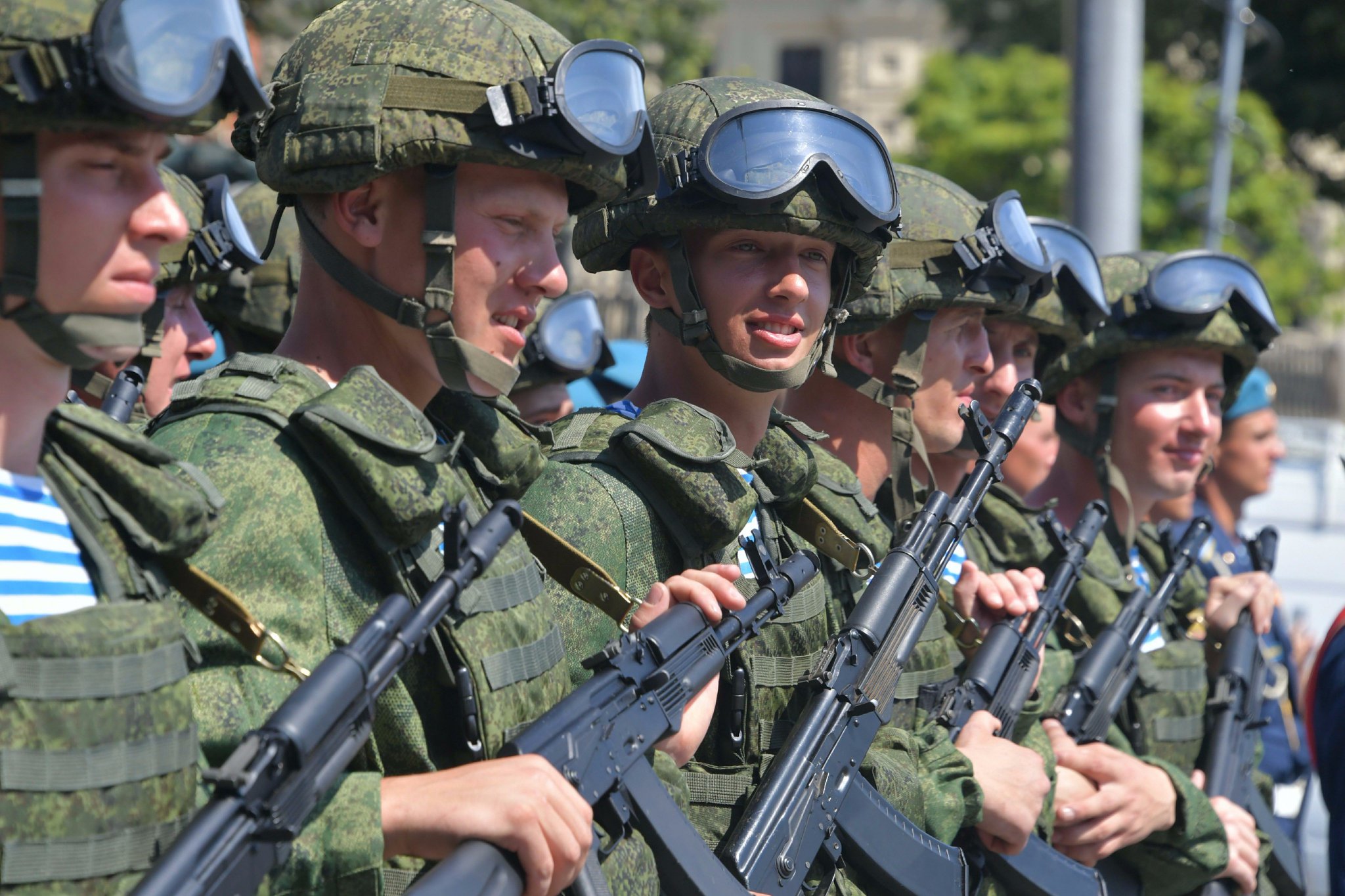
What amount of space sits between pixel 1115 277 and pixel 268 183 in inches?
158

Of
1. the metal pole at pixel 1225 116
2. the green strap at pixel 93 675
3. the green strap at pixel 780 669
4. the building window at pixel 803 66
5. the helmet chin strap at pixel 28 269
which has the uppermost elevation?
the building window at pixel 803 66

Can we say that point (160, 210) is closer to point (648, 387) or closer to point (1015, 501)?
point (648, 387)

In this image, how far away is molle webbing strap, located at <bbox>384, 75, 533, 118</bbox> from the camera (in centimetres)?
291

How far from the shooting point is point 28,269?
6.94ft

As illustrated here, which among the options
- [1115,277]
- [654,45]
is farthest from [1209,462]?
[654,45]

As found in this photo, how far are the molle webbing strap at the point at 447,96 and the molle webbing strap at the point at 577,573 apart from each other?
2.47 feet

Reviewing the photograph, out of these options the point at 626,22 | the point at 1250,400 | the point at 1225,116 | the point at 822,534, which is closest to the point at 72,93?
the point at 822,534

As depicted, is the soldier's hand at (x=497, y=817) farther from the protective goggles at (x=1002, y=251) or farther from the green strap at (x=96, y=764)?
the protective goggles at (x=1002, y=251)

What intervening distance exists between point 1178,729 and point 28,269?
434cm

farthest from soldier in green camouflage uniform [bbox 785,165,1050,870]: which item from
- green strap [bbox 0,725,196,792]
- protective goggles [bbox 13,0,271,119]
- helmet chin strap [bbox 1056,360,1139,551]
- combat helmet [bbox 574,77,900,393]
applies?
green strap [bbox 0,725,196,792]

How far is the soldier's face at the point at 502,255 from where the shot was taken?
9.57 feet

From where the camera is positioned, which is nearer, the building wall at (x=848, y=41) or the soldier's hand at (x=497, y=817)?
the soldier's hand at (x=497, y=817)

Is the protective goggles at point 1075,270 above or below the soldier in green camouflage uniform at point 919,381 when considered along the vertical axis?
above

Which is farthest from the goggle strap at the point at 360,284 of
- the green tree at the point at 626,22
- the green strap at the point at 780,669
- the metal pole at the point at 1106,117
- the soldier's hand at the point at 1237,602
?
the green tree at the point at 626,22
